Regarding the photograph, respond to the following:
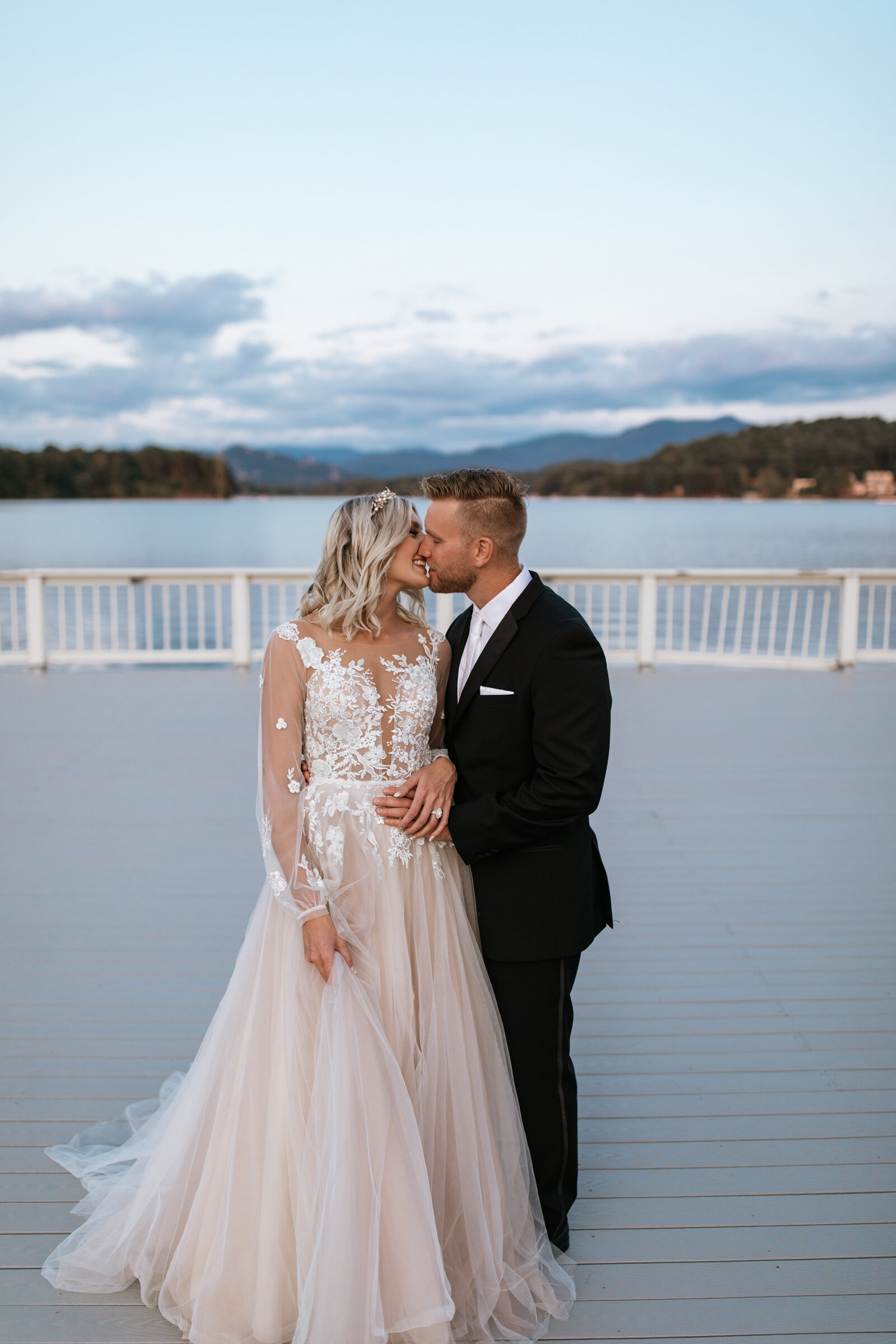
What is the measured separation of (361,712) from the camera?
1797 millimetres

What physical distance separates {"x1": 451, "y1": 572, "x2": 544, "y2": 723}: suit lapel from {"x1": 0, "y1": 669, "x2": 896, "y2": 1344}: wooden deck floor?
3.71 ft

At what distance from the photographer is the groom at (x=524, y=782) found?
1.73 m

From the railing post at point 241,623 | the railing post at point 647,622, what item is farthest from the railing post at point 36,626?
the railing post at point 647,622

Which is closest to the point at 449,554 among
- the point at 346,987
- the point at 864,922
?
the point at 346,987

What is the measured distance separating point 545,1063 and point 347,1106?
17.8 inches

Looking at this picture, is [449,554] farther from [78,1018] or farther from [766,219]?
[766,219]

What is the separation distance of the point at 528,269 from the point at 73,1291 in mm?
40529

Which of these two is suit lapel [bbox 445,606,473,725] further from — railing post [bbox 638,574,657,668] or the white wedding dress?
railing post [bbox 638,574,657,668]

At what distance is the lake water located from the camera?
31.6 m

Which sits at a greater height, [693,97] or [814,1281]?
[693,97]

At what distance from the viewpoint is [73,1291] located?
5.99 ft

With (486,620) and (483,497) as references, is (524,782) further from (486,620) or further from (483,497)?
(483,497)

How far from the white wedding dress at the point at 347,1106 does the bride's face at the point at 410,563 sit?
132mm

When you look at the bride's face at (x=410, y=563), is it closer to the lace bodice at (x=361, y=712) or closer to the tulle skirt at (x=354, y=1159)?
the lace bodice at (x=361, y=712)
